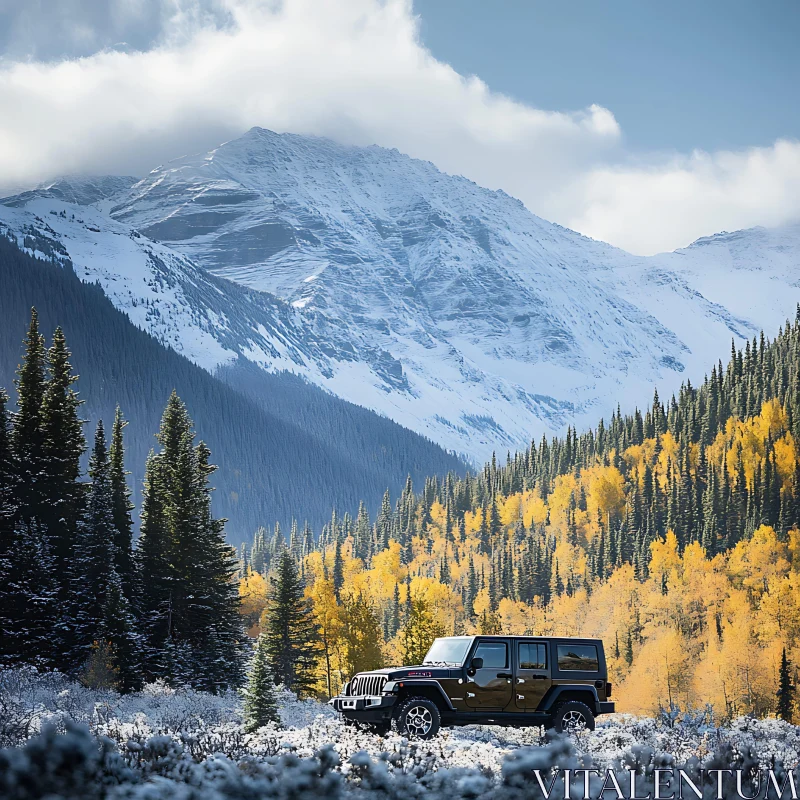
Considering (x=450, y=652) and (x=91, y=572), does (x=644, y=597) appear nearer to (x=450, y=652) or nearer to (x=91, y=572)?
(x=91, y=572)

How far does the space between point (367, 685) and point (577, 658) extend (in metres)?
5.61

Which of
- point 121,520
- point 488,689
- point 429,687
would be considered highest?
point 121,520

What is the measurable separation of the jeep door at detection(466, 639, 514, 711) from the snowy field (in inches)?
30.1

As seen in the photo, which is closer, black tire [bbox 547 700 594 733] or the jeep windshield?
black tire [bbox 547 700 594 733]

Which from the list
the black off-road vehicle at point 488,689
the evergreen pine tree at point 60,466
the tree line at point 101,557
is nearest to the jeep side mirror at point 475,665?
the black off-road vehicle at point 488,689

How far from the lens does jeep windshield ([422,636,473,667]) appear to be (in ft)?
77.7

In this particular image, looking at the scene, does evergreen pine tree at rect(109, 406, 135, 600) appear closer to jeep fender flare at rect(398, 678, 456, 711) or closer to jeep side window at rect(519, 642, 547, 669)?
jeep fender flare at rect(398, 678, 456, 711)

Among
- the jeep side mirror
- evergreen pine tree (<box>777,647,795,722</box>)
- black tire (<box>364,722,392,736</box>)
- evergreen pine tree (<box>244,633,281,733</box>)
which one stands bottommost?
evergreen pine tree (<box>777,647,795,722</box>)

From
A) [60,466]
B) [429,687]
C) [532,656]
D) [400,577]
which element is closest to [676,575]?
[400,577]

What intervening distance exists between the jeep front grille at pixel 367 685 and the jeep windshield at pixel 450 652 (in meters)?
1.66

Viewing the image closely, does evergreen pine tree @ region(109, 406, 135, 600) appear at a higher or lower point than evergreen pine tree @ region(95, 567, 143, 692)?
higher

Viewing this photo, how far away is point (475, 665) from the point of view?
2339 centimetres

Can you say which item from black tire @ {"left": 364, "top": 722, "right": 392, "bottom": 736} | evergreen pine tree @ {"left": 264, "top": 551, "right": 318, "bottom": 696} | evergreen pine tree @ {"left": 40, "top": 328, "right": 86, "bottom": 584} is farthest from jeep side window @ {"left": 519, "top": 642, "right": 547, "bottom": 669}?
evergreen pine tree @ {"left": 264, "top": 551, "right": 318, "bottom": 696}

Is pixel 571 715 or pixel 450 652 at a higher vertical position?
pixel 450 652
